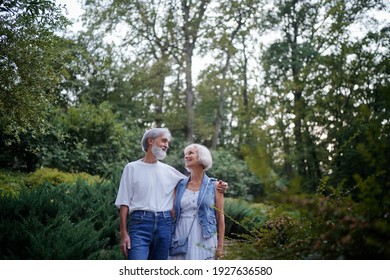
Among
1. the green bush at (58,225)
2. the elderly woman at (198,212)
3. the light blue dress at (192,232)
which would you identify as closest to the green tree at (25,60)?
the green bush at (58,225)

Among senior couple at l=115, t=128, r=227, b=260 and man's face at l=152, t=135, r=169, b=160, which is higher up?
man's face at l=152, t=135, r=169, b=160

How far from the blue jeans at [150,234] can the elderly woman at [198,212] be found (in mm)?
79

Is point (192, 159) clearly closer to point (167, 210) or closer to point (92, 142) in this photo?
point (167, 210)

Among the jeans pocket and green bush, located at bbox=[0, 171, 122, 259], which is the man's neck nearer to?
the jeans pocket

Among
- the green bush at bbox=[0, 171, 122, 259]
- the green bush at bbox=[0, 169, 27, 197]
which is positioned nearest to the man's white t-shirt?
the green bush at bbox=[0, 171, 122, 259]

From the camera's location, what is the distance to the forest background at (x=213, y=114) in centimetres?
142

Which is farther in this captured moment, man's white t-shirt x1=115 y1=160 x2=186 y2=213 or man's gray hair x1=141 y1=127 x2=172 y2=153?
man's gray hair x1=141 y1=127 x2=172 y2=153

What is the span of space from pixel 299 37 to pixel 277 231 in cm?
1112

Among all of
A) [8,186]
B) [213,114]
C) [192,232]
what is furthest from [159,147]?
[213,114]

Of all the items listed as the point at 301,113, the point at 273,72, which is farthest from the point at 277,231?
the point at 273,72

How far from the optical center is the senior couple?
2.82m

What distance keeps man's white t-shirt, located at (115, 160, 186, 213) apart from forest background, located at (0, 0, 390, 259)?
0.44m

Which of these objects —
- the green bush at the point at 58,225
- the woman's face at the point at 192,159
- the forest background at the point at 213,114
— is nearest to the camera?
the forest background at the point at 213,114

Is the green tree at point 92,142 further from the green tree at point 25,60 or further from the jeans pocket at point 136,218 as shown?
the jeans pocket at point 136,218
